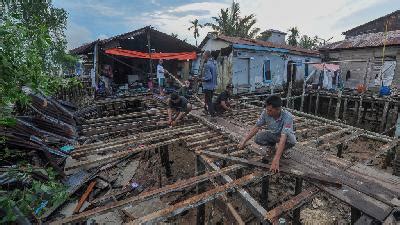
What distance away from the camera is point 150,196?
3.35 meters

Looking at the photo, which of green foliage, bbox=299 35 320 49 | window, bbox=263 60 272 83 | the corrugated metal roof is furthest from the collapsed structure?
green foliage, bbox=299 35 320 49

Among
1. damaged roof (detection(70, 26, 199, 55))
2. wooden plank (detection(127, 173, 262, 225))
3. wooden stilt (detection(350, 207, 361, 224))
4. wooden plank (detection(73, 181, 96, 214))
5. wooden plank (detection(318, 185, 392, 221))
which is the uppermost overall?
damaged roof (detection(70, 26, 199, 55))

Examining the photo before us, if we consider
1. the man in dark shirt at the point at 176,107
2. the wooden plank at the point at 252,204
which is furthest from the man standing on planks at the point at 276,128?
the man in dark shirt at the point at 176,107

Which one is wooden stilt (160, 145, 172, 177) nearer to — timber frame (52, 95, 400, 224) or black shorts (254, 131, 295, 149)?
timber frame (52, 95, 400, 224)

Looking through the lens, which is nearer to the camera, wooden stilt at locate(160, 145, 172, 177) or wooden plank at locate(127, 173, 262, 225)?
wooden plank at locate(127, 173, 262, 225)

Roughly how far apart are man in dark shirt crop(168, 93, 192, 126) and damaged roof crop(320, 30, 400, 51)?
17.0 m

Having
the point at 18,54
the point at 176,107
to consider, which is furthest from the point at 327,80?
the point at 18,54

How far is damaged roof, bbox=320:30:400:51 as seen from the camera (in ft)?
57.9

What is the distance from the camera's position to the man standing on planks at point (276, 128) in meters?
4.03

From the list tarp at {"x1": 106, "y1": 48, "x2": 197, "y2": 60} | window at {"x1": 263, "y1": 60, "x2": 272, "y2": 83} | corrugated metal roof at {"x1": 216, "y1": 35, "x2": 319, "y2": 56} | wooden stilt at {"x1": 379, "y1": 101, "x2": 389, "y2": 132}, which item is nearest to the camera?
wooden stilt at {"x1": 379, "y1": 101, "x2": 389, "y2": 132}

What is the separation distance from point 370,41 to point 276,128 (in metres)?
19.8

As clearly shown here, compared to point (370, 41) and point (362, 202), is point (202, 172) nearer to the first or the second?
point (362, 202)

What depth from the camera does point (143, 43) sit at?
17.2m

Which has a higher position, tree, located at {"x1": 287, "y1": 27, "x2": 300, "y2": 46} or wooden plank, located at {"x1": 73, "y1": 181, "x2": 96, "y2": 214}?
tree, located at {"x1": 287, "y1": 27, "x2": 300, "y2": 46}
